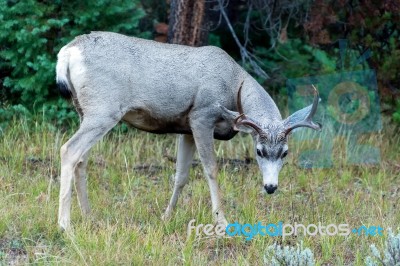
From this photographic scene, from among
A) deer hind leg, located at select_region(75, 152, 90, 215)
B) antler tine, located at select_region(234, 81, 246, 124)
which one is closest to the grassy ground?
deer hind leg, located at select_region(75, 152, 90, 215)

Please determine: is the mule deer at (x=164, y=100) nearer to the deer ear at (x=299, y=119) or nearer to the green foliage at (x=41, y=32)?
the deer ear at (x=299, y=119)

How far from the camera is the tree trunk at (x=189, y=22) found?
10406 mm

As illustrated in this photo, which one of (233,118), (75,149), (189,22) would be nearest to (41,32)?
(189,22)

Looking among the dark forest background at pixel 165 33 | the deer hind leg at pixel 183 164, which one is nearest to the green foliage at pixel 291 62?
the dark forest background at pixel 165 33

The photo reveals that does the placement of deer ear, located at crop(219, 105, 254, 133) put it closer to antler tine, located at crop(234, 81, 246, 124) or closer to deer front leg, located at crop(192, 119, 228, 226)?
antler tine, located at crop(234, 81, 246, 124)

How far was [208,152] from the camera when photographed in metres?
7.43

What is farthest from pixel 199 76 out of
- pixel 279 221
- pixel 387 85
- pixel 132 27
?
pixel 387 85

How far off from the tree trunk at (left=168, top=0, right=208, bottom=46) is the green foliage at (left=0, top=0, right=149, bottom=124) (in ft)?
Result: 1.65

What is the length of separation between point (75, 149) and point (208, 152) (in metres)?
1.22

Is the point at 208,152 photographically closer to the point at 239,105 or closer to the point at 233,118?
the point at 233,118

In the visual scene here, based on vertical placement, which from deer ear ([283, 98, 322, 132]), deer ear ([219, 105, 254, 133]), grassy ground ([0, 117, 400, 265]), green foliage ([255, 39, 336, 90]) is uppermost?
deer ear ([283, 98, 322, 132])

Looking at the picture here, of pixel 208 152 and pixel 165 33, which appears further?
pixel 165 33

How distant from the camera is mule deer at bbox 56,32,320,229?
700 cm

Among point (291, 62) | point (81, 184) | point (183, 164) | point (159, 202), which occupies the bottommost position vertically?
point (159, 202)
